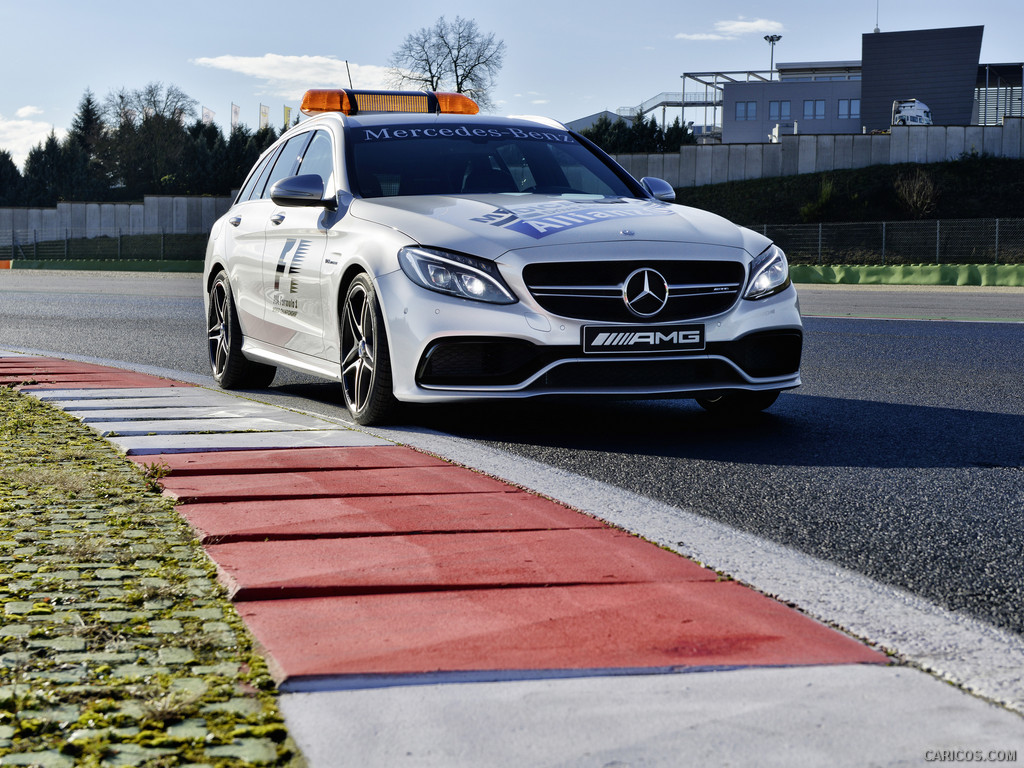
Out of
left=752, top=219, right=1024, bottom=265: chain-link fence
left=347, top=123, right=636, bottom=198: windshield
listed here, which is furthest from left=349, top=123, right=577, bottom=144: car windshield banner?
left=752, top=219, right=1024, bottom=265: chain-link fence

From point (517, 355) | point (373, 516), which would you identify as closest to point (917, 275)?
point (517, 355)

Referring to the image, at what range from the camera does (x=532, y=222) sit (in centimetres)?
609

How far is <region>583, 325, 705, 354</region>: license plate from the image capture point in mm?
5805

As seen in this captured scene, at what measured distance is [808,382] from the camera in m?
8.54

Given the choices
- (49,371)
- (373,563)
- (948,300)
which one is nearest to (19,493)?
(373,563)

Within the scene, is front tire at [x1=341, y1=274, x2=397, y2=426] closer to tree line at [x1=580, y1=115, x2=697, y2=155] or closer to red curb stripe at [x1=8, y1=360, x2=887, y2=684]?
red curb stripe at [x1=8, y1=360, x2=887, y2=684]

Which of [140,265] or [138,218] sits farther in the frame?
[138,218]

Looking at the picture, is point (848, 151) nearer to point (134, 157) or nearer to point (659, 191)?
point (659, 191)

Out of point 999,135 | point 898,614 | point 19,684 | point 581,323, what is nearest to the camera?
point 19,684

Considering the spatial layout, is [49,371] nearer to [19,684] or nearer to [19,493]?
[19,493]

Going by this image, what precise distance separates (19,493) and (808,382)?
18.3 ft

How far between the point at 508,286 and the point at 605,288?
0.44 m

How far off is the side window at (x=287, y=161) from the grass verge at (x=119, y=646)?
4.08 m

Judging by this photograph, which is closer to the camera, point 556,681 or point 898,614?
point 556,681
